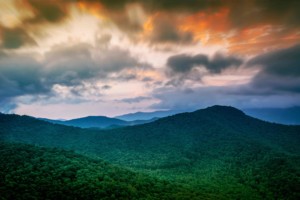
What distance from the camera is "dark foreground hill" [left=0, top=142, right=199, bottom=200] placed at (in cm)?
5208

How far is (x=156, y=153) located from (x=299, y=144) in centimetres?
9031

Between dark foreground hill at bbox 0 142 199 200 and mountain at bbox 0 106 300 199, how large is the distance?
47.5 ft

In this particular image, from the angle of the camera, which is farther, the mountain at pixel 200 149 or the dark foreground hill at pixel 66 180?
the mountain at pixel 200 149

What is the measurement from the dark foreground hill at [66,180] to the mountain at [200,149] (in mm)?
14471

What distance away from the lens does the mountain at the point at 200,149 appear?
251 ft

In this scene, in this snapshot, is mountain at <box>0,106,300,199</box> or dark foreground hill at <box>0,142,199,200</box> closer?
dark foreground hill at <box>0,142,199,200</box>

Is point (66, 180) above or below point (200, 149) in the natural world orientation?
below

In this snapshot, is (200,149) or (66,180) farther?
(200,149)

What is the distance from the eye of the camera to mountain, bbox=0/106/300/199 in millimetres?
76625

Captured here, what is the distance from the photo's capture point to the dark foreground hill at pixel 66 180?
52.1 m

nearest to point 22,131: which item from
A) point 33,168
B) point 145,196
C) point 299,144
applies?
point 33,168

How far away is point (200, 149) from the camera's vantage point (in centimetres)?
13512

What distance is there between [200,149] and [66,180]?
9127 cm

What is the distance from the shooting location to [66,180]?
59438mm
